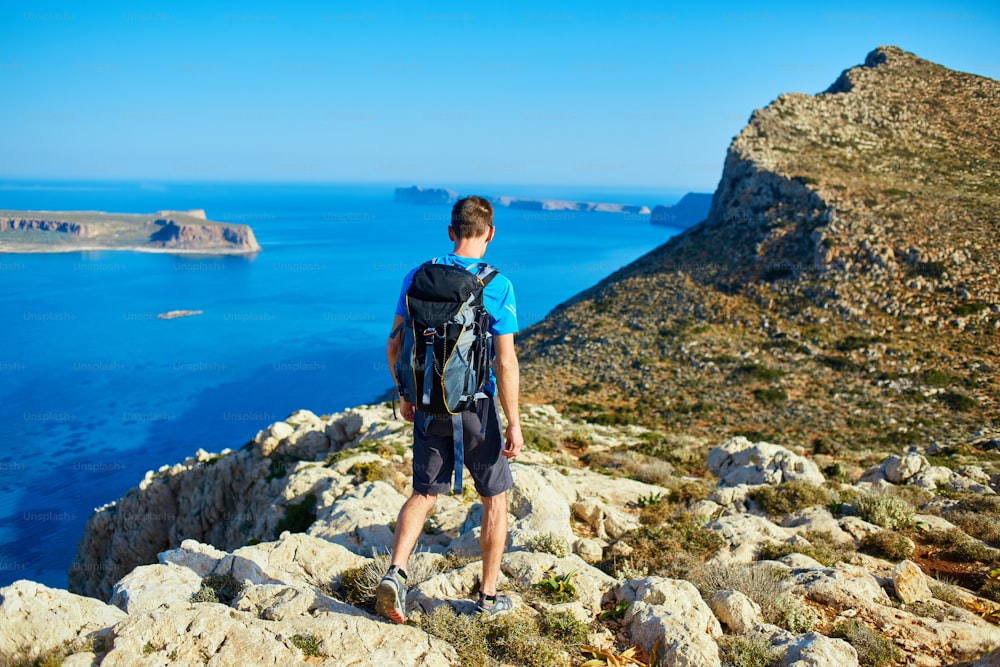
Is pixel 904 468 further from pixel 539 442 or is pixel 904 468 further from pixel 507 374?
pixel 507 374

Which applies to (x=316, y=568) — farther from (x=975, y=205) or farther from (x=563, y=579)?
(x=975, y=205)

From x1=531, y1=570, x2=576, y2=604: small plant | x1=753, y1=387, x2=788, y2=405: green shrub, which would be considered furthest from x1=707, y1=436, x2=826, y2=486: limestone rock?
x1=753, y1=387, x2=788, y2=405: green shrub

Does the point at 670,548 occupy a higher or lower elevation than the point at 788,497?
higher

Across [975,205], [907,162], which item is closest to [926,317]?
[975,205]

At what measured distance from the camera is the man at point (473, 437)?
12.3ft

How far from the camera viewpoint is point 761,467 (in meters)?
10.8

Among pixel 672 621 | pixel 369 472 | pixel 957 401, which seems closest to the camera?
pixel 672 621

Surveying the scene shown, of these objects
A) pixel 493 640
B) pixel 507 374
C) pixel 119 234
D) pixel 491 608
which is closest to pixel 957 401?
pixel 491 608

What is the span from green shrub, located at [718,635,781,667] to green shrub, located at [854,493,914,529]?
4.31m

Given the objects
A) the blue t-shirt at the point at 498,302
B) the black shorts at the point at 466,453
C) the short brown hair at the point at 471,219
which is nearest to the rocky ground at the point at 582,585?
the black shorts at the point at 466,453

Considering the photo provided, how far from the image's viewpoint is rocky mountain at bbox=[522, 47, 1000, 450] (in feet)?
82.6

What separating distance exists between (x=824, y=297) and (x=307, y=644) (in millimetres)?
34428

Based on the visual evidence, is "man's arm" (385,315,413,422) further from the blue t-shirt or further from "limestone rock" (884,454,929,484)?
"limestone rock" (884,454,929,484)

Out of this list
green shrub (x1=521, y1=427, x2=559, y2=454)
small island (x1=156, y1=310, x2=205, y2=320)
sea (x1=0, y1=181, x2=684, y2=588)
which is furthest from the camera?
small island (x1=156, y1=310, x2=205, y2=320)
